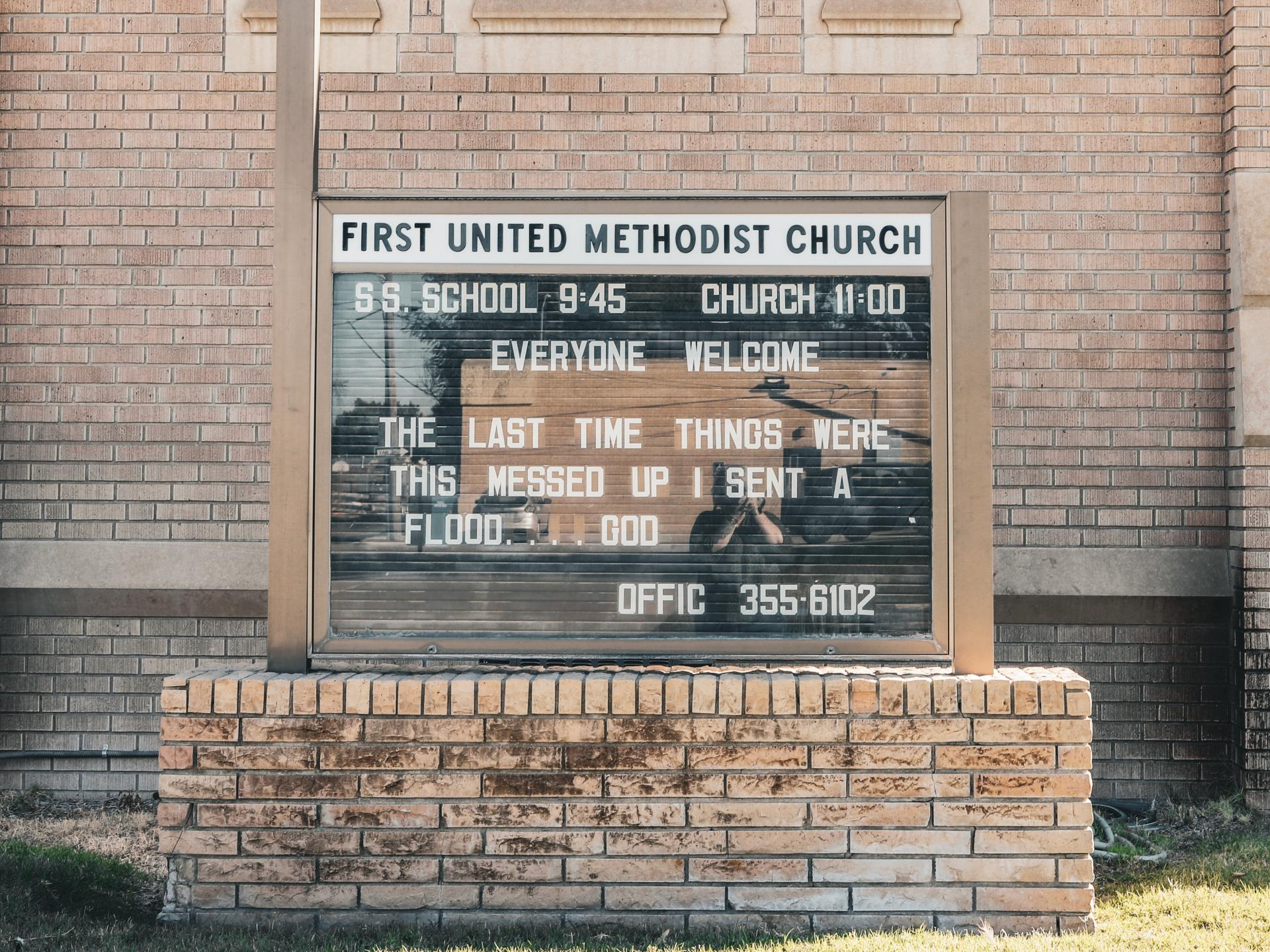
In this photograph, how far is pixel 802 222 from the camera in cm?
329

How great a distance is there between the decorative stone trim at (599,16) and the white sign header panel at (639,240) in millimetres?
2228

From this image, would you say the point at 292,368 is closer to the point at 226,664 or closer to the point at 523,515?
the point at 523,515

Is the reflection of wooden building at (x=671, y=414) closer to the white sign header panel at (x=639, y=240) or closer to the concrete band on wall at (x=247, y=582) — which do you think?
the white sign header panel at (x=639, y=240)

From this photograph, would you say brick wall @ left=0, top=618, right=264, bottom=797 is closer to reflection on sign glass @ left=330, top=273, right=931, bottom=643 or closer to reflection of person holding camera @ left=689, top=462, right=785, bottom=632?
reflection on sign glass @ left=330, top=273, right=931, bottom=643

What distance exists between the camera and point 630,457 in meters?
3.28

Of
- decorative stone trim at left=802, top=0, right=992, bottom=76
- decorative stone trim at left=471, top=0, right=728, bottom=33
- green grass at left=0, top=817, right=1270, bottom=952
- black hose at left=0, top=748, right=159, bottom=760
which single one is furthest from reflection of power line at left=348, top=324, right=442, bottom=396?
decorative stone trim at left=802, top=0, right=992, bottom=76

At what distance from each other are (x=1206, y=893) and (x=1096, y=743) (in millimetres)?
1371

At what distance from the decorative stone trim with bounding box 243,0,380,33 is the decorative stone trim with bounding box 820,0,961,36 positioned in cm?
231

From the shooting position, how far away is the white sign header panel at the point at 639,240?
3283 mm

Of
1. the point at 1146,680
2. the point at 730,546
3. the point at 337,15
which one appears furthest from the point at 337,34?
the point at 1146,680

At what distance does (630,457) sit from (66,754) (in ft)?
11.8

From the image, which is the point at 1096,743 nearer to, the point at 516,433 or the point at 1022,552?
the point at 1022,552

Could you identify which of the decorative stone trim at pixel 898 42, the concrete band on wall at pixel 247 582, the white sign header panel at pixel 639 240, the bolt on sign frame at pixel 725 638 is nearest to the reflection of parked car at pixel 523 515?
the bolt on sign frame at pixel 725 638

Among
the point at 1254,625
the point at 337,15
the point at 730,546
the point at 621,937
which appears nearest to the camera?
the point at 621,937
